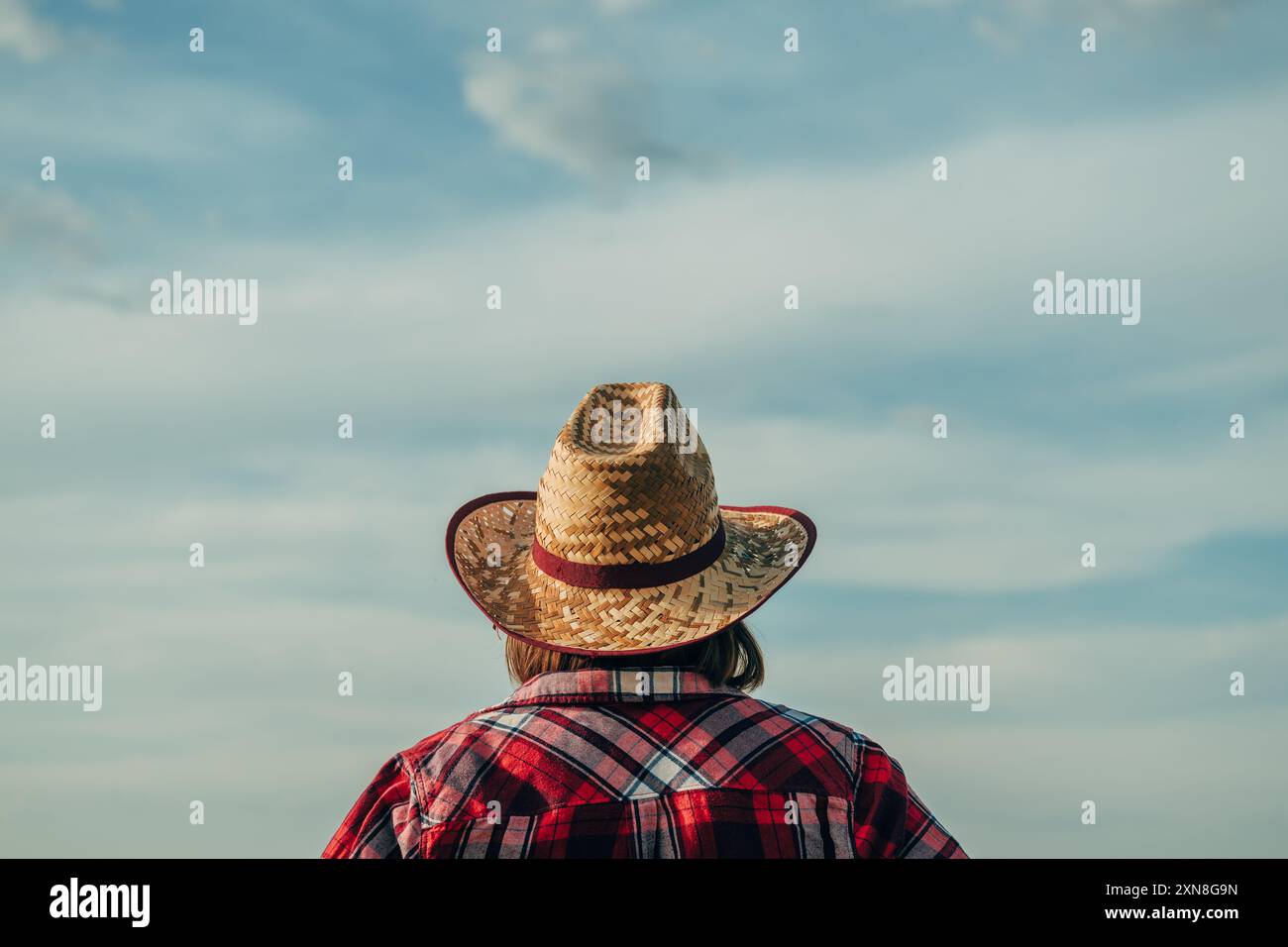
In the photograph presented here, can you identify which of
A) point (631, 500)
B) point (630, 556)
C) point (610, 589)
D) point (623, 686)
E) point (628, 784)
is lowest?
point (628, 784)

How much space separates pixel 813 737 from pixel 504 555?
61.0 inches

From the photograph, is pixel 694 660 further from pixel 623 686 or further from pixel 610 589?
pixel 610 589

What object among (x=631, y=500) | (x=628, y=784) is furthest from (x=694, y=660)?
Result: (x=631, y=500)

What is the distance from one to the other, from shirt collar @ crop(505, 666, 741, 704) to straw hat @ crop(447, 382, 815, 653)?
0.12 m

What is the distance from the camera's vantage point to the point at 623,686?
3.13 meters

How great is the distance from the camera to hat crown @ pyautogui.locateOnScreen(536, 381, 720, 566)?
3.67 meters

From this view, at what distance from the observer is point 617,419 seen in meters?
4.30

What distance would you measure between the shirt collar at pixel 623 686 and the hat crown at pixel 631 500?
1.87ft

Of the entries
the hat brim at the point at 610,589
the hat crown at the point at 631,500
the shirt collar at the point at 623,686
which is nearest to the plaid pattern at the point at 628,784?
the shirt collar at the point at 623,686

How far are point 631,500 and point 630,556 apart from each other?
0.18 meters

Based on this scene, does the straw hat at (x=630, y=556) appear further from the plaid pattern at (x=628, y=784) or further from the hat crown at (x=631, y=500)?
the plaid pattern at (x=628, y=784)

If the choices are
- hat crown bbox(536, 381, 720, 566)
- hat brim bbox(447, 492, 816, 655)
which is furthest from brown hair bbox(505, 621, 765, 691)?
hat crown bbox(536, 381, 720, 566)

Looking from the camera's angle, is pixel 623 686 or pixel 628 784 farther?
pixel 623 686
